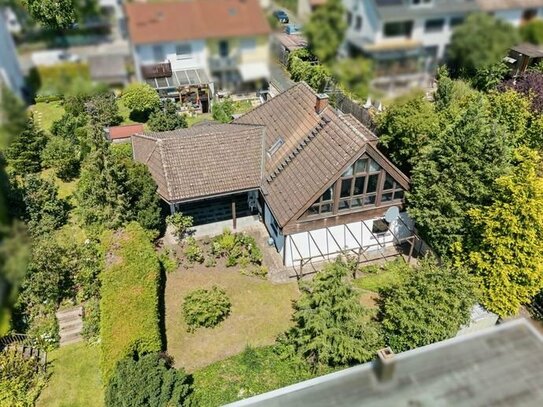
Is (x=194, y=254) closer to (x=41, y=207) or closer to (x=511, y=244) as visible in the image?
(x=41, y=207)

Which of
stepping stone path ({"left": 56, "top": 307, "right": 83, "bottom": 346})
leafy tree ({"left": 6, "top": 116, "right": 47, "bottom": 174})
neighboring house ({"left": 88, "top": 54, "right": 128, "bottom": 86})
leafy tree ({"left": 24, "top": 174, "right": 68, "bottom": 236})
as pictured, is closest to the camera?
neighboring house ({"left": 88, "top": 54, "right": 128, "bottom": 86})

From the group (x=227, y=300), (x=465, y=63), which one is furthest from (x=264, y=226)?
(x=465, y=63)

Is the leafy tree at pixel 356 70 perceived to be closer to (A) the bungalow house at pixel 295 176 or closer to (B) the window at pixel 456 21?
(B) the window at pixel 456 21

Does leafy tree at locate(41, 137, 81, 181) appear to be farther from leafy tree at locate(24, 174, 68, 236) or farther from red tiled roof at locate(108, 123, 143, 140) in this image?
leafy tree at locate(24, 174, 68, 236)

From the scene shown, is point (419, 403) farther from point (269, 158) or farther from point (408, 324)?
point (269, 158)

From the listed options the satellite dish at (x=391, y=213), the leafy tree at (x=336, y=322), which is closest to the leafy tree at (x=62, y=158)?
the leafy tree at (x=336, y=322)

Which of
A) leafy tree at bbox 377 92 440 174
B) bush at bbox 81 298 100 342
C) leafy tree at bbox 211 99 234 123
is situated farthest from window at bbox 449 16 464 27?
leafy tree at bbox 211 99 234 123

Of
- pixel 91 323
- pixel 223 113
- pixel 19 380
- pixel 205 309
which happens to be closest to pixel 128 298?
pixel 91 323
